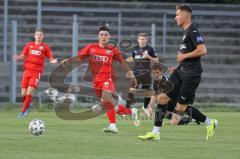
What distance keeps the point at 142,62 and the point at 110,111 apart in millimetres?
9004

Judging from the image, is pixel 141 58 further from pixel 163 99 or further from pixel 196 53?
pixel 196 53

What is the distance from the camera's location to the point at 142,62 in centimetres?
2584

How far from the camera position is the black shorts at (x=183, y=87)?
1476 centimetres

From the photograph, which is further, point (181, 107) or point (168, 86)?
point (168, 86)

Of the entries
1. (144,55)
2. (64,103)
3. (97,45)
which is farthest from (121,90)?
(97,45)

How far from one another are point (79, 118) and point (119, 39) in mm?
8473

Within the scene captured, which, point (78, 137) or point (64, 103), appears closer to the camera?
point (78, 137)

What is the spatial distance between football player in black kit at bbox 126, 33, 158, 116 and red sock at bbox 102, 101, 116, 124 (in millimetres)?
6889

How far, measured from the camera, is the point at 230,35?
110ft

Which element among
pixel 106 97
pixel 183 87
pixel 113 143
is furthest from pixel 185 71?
pixel 106 97

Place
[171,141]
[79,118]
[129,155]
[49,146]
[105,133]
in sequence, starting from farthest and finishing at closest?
[79,118]
[105,133]
[171,141]
[49,146]
[129,155]

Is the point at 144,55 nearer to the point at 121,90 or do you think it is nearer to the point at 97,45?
the point at 121,90

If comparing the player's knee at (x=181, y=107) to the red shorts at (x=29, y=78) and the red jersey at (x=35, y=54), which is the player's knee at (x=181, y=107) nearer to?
the red shorts at (x=29, y=78)

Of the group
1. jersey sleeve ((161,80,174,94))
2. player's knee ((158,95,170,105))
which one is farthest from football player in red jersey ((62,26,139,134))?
player's knee ((158,95,170,105))
